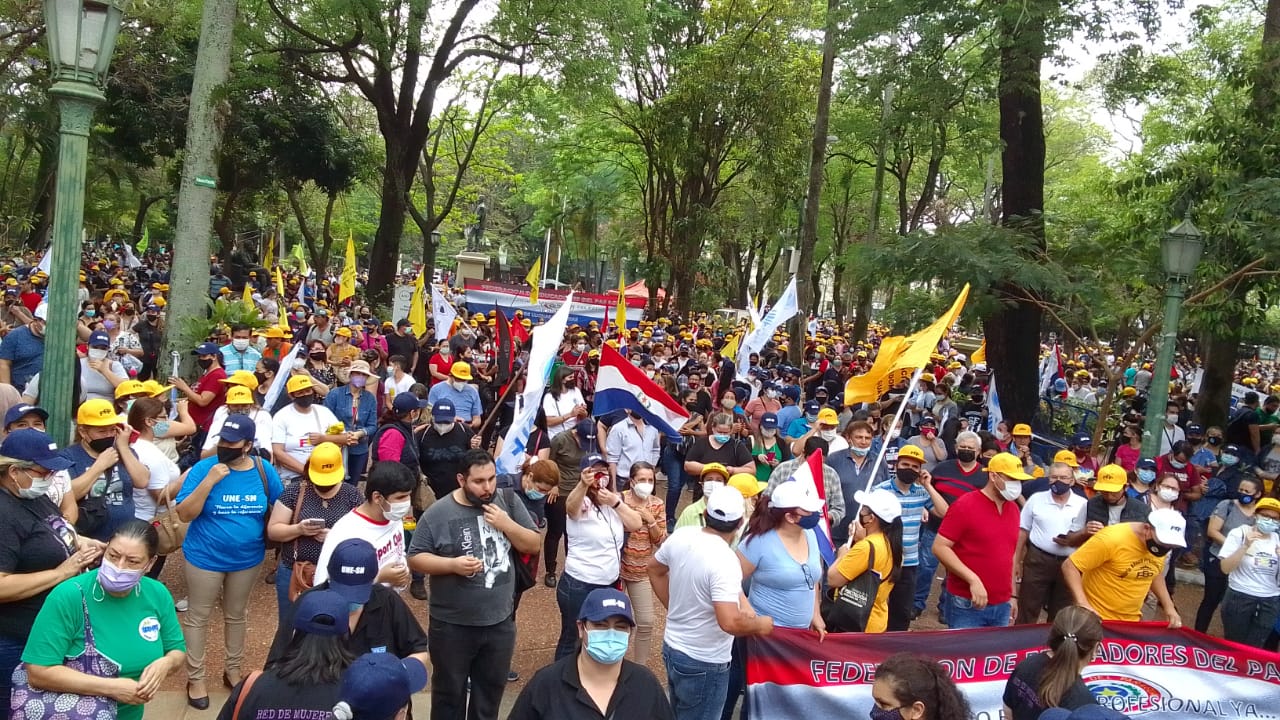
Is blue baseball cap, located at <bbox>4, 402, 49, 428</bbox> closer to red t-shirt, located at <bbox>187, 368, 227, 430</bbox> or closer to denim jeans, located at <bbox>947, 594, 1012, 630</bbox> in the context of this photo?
red t-shirt, located at <bbox>187, 368, 227, 430</bbox>

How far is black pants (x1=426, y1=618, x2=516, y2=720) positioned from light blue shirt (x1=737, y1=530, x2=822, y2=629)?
51.9 inches

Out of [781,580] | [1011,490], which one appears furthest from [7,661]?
[1011,490]

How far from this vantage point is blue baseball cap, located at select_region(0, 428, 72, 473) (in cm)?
404

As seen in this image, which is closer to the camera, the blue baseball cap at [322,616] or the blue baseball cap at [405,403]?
the blue baseball cap at [322,616]

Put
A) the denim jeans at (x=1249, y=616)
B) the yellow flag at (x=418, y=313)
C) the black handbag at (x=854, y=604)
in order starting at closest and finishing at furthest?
the black handbag at (x=854, y=604) → the denim jeans at (x=1249, y=616) → the yellow flag at (x=418, y=313)

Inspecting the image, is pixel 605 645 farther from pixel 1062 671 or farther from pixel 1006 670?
pixel 1006 670

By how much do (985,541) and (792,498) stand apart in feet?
7.12

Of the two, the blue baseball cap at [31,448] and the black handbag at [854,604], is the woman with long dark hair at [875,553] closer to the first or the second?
the black handbag at [854,604]

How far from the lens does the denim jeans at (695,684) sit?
4.64 m

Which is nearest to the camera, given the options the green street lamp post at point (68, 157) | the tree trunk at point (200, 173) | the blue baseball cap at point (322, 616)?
the blue baseball cap at point (322, 616)

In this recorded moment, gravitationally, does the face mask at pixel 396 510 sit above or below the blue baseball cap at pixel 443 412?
below

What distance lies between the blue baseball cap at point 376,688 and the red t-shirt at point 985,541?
4422mm

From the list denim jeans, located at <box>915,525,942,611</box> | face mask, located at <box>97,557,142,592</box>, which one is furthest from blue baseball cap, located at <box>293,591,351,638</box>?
denim jeans, located at <box>915,525,942,611</box>

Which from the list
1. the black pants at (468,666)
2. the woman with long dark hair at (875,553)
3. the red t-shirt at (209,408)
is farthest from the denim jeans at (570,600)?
the red t-shirt at (209,408)
